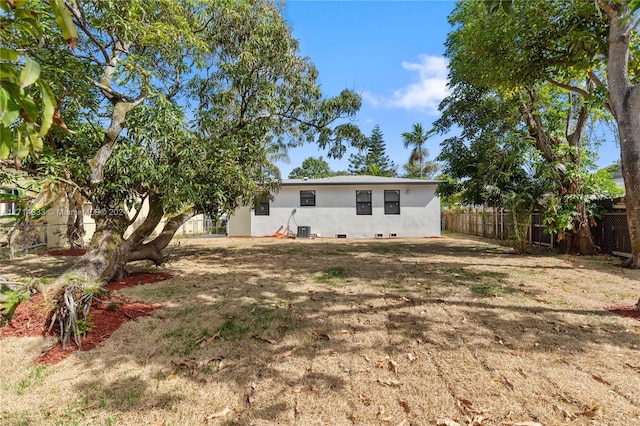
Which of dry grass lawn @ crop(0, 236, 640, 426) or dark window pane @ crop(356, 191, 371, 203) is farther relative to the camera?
dark window pane @ crop(356, 191, 371, 203)

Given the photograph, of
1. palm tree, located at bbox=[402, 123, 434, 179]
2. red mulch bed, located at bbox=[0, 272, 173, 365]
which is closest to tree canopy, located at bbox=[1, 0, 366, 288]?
red mulch bed, located at bbox=[0, 272, 173, 365]

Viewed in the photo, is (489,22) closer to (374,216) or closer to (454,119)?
(454,119)

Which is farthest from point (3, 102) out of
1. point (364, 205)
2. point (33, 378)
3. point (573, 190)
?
point (364, 205)

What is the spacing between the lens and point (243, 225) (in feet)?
62.7

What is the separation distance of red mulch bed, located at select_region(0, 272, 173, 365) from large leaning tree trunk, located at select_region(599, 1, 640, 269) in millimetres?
7227

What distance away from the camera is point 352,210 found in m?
17.8

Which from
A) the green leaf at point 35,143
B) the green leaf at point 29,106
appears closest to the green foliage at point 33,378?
the green leaf at point 35,143

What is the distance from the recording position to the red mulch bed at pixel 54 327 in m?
3.46

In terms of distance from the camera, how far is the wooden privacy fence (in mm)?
9125

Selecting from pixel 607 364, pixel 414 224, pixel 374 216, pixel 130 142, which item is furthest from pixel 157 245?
pixel 414 224

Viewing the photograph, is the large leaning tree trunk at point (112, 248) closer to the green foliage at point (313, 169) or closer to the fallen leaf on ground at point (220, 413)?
the fallen leaf on ground at point (220, 413)

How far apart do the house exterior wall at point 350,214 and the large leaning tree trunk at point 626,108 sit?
41.0ft

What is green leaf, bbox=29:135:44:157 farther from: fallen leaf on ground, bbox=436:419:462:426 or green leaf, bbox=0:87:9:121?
fallen leaf on ground, bbox=436:419:462:426

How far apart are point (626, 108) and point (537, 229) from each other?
9421mm
